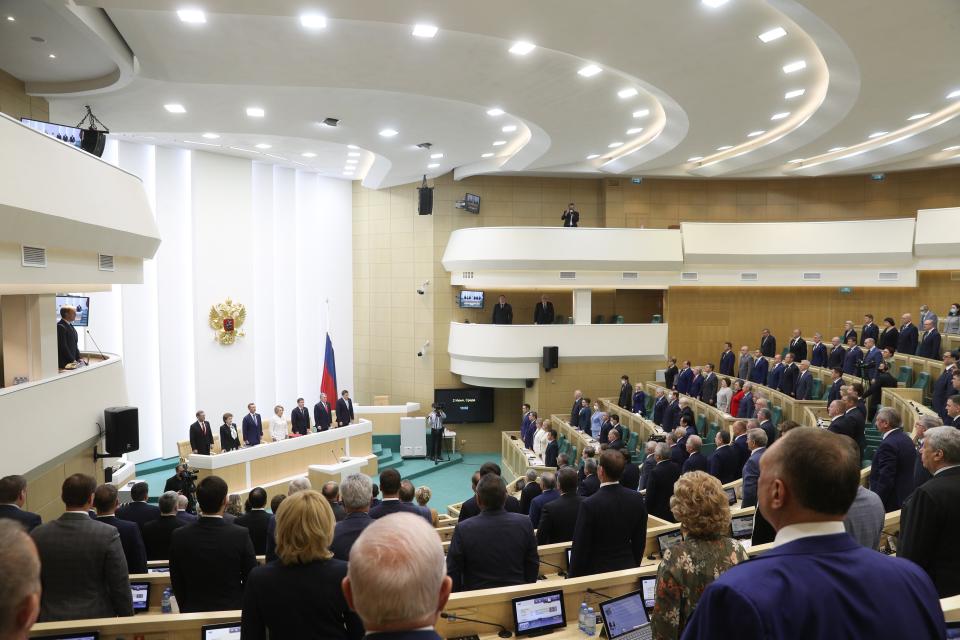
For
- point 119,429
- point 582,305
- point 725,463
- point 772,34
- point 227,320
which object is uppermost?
point 772,34

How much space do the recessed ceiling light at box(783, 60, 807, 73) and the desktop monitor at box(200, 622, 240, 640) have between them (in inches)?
354

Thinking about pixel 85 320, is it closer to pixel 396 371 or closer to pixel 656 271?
pixel 396 371

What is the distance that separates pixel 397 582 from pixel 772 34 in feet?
26.3

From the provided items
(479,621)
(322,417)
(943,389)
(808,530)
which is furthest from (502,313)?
(808,530)

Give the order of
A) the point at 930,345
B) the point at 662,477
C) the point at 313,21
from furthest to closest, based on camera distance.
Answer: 1. the point at 930,345
2. the point at 313,21
3. the point at 662,477

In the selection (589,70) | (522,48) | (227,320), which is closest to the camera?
(522,48)

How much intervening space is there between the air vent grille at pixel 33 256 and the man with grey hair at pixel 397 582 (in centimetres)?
583

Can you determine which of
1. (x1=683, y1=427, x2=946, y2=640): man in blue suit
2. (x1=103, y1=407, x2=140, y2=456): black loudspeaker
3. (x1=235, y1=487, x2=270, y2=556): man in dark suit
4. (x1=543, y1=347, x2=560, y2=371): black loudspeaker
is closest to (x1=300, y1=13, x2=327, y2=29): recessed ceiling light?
(x1=235, y1=487, x2=270, y2=556): man in dark suit

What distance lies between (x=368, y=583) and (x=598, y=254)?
14.6 meters

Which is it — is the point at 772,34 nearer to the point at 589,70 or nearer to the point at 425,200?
the point at 589,70

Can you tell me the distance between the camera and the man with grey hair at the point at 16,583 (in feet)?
3.90

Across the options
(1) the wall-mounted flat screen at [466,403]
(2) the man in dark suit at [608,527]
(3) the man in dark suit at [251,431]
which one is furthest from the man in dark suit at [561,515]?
(1) the wall-mounted flat screen at [466,403]

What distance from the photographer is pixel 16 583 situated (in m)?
1.21

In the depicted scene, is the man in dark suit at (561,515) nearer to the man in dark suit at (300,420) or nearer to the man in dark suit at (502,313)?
the man in dark suit at (300,420)
